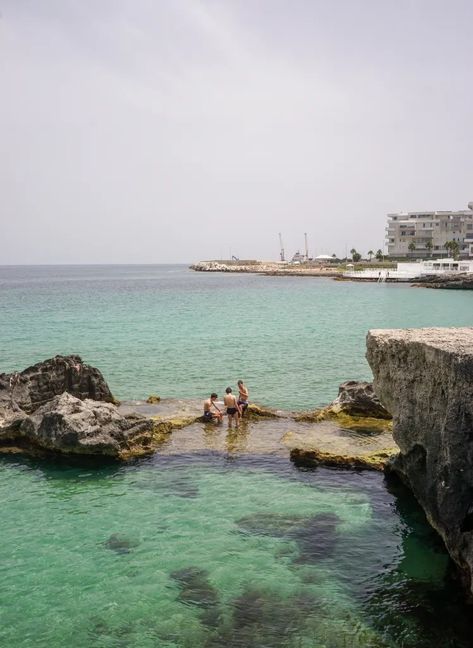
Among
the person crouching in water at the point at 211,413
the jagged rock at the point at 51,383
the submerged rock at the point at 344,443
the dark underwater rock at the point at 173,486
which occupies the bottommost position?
the dark underwater rock at the point at 173,486

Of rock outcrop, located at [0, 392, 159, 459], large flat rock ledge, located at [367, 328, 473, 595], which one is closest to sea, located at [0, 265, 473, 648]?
rock outcrop, located at [0, 392, 159, 459]

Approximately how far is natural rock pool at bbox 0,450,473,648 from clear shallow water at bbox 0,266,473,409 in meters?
9.81

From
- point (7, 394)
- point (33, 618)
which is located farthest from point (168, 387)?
point (33, 618)

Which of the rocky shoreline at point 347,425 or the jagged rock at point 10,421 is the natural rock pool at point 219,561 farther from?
the jagged rock at point 10,421

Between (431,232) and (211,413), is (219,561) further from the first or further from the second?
(431,232)

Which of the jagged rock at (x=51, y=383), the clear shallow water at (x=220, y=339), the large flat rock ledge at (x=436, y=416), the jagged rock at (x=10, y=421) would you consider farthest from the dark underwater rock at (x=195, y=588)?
the clear shallow water at (x=220, y=339)

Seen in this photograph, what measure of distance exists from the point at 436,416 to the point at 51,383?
15600mm

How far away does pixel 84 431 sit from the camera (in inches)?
696

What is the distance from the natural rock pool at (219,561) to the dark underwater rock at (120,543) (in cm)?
4

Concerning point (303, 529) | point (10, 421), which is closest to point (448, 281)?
point (10, 421)

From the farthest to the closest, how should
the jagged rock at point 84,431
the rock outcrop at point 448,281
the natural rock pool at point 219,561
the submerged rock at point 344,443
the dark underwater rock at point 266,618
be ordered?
the rock outcrop at point 448,281
the jagged rock at point 84,431
the submerged rock at point 344,443
the natural rock pool at point 219,561
the dark underwater rock at point 266,618

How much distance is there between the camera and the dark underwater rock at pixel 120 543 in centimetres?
1293

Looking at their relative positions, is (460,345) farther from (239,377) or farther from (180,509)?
(239,377)

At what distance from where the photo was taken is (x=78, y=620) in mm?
10508
